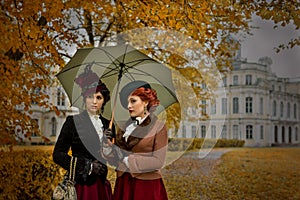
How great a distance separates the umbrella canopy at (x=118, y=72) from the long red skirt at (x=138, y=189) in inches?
20.8

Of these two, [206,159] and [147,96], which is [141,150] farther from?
[206,159]

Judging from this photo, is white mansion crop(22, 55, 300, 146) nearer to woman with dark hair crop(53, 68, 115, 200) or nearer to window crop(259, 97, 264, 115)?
window crop(259, 97, 264, 115)

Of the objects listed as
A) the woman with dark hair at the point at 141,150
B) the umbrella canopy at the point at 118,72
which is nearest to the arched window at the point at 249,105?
the umbrella canopy at the point at 118,72

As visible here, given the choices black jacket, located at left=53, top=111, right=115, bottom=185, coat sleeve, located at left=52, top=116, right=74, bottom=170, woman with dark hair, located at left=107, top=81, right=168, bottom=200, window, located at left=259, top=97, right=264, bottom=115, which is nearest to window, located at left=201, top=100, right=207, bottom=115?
window, located at left=259, top=97, right=264, bottom=115

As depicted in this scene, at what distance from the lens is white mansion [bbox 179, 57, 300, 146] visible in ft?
12.6

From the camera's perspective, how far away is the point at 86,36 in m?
4.64

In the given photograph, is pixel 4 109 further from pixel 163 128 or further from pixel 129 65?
pixel 163 128

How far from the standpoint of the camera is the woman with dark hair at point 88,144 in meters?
2.61

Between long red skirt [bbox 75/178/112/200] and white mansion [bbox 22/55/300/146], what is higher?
white mansion [bbox 22/55/300/146]

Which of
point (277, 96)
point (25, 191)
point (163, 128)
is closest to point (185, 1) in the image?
point (277, 96)

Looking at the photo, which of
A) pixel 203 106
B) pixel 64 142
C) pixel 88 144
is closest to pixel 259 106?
pixel 203 106

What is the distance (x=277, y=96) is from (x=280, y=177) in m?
0.79

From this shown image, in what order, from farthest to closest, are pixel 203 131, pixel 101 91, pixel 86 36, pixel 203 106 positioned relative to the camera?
pixel 86 36, pixel 203 106, pixel 203 131, pixel 101 91

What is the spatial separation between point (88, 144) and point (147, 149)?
1.37ft
